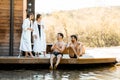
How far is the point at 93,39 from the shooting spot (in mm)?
21062

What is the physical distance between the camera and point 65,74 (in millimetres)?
9484

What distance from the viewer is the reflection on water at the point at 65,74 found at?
877 cm

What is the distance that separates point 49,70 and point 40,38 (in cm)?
150

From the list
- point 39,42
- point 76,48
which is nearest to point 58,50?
point 76,48

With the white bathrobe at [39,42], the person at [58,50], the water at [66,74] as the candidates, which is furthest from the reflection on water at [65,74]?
the white bathrobe at [39,42]

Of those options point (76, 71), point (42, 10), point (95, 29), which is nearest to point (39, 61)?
point (76, 71)

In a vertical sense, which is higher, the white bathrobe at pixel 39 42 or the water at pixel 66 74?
the white bathrobe at pixel 39 42

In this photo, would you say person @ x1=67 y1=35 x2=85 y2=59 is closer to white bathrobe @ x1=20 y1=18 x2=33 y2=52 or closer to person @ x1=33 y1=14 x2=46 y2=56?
person @ x1=33 y1=14 x2=46 y2=56

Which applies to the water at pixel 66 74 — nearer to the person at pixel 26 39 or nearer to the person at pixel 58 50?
the person at pixel 58 50

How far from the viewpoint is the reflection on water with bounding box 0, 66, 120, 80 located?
8773mm

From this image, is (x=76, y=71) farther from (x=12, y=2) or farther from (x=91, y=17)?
(x=91, y=17)

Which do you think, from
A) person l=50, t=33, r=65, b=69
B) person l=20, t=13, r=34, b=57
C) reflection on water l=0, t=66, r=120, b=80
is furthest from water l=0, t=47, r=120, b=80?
person l=20, t=13, r=34, b=57

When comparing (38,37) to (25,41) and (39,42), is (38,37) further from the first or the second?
(25,41)

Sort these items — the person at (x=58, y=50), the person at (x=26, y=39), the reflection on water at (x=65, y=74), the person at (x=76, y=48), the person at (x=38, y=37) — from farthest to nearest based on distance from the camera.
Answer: the person at (x=38, y=37) → the person at (x=26, y=39) → the person at (x=76, y=48) → the person at (x=58, y=50) → the reflection on water at (x=65, y=74)
